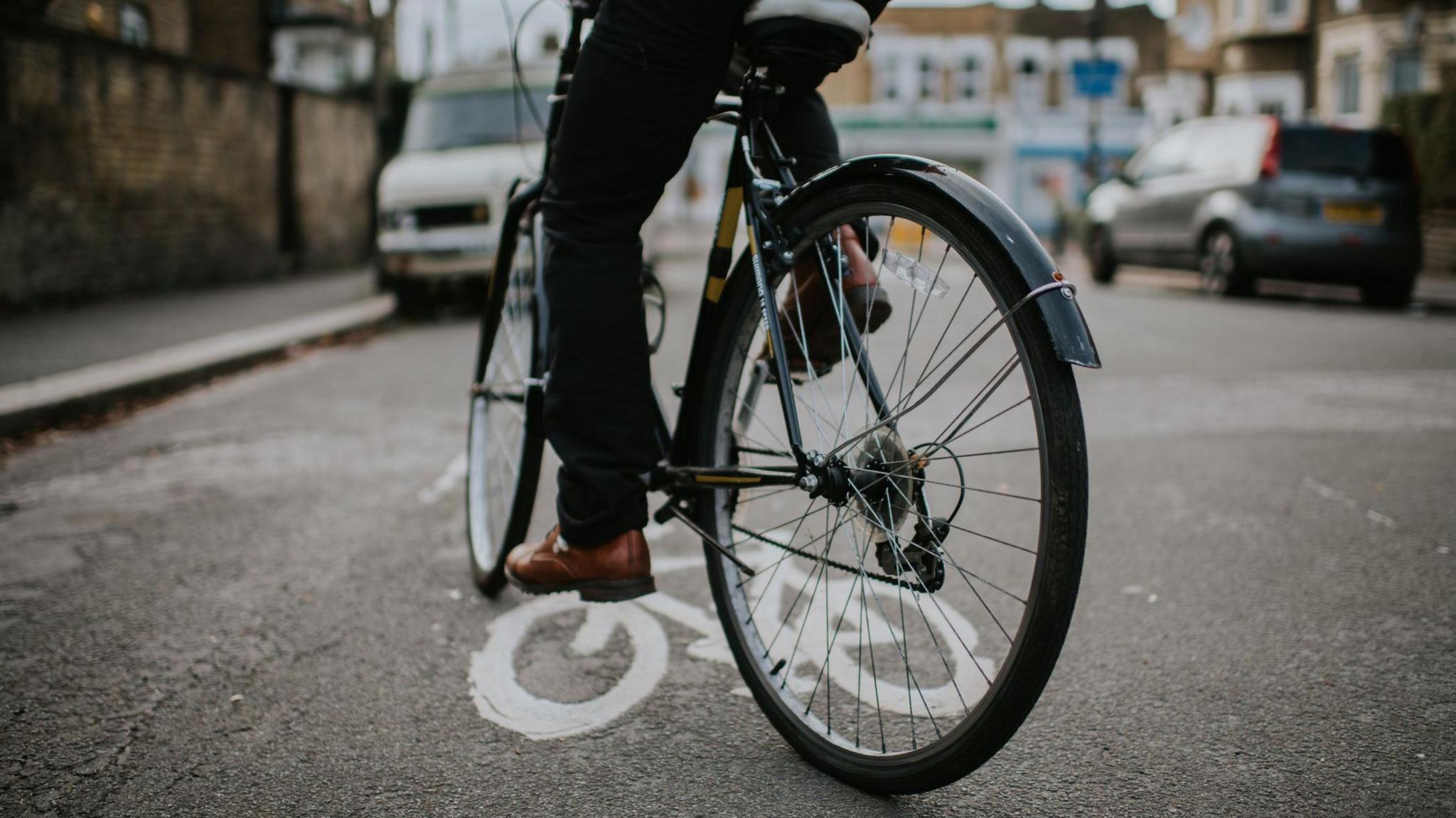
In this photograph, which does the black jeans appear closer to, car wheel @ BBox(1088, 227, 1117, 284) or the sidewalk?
the sidewalk

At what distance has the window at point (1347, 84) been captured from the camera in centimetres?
2695

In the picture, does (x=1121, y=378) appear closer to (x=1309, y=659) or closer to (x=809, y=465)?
(x=1309, y=659)

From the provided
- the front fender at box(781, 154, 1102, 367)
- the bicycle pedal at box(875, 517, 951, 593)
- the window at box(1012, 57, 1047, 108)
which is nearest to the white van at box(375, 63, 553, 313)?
the front fender at box(781, 154, 1102, 367)

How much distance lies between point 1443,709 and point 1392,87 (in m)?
28.1

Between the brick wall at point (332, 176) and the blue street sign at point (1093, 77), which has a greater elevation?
the blue street sign at point (1093, 77)

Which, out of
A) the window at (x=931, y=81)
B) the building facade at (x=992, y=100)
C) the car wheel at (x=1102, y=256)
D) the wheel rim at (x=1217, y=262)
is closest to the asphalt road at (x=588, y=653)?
the wheel rim at (x=1217, y=262)

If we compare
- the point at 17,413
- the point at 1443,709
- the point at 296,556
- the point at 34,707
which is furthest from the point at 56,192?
the point at 1443,709

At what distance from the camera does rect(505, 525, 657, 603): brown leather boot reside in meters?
2.31

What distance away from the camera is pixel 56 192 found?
34.6ft

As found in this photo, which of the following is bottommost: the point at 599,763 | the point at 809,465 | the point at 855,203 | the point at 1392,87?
the point at 599,763

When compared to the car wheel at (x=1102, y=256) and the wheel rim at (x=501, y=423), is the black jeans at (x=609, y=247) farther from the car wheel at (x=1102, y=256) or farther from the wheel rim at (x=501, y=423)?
the car wheel at (x=1102, y=256)

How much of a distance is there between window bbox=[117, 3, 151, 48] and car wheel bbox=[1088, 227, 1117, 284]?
14.9m

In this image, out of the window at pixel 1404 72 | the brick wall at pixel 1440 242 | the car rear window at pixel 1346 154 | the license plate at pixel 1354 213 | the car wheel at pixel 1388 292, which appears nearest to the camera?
the license plate at pixel 1354 213

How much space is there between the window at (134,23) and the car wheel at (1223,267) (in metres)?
16.2
